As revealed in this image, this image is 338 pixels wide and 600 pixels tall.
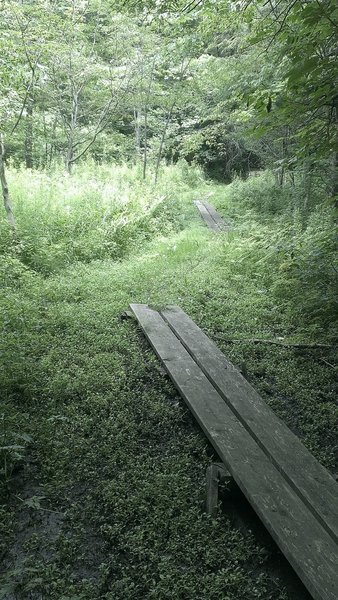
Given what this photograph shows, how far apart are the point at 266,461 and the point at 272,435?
15.1 inches

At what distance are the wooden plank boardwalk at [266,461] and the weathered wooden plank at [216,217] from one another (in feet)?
30.5

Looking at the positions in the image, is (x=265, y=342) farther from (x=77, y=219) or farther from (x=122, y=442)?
(x=77, y=219)

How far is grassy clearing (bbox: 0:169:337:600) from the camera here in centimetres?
257

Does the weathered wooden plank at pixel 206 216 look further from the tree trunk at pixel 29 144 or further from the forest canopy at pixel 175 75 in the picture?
the tree trunk at pixel 29 144

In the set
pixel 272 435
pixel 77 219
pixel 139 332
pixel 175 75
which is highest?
pixel 175 75

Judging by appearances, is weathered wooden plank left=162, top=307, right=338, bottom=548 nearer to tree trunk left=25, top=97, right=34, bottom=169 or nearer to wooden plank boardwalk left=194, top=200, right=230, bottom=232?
wooden plank boardwalk left=194, top=200, right=230, bottom=232

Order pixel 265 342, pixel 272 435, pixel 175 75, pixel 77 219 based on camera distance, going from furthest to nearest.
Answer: pixel 175 75 < pixel 77 219 < pixel 265 342 < pixel 272 435

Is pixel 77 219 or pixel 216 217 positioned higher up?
pixel 77 219

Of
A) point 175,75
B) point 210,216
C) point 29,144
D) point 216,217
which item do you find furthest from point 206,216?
point 29,144

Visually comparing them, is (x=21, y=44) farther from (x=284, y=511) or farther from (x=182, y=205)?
(x=284, y=511)

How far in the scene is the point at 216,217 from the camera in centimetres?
1578

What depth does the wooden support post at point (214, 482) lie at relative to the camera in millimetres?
3013

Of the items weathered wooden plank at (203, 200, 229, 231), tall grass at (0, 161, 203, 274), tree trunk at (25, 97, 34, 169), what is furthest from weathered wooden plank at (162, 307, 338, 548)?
tree trunk at (25, 97, 34, 169)

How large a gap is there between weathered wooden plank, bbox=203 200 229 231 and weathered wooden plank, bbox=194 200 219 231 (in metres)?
0.11
